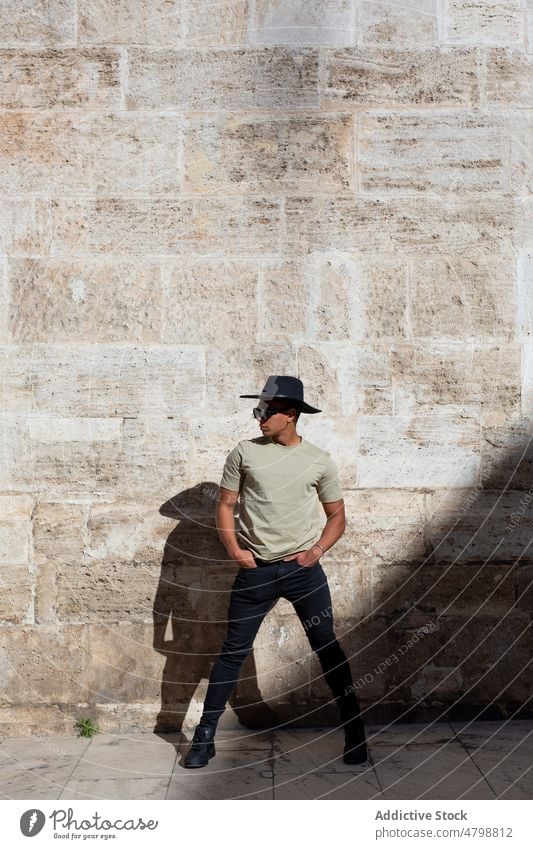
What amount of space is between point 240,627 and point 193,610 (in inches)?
29.1

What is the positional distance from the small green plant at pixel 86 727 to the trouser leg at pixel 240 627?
89cm

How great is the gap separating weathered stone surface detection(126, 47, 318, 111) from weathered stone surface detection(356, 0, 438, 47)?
435mm

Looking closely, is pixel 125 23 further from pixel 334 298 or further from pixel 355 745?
pixel 355 745

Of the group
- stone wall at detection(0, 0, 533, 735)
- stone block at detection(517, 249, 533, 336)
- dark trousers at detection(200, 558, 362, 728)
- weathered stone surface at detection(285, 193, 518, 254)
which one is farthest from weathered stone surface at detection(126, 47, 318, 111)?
dark trousers at detection(200, 558, 362, 728)

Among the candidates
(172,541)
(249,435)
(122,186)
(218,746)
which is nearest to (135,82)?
(122,186)

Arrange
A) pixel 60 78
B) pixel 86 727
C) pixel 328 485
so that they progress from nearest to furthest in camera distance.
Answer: pixel 328 485
pixel 86 727
pixel 60 78

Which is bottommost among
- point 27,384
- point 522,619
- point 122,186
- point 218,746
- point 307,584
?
point 218,746

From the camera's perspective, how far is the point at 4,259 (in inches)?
194

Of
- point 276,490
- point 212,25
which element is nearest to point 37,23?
point 212,25

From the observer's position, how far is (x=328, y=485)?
4.33 metres

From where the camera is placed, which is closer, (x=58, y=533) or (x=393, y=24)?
(x=58, y=533)

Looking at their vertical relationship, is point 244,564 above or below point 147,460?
below

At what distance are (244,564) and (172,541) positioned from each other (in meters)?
0.79

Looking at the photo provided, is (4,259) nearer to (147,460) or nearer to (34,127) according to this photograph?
(34,127)
